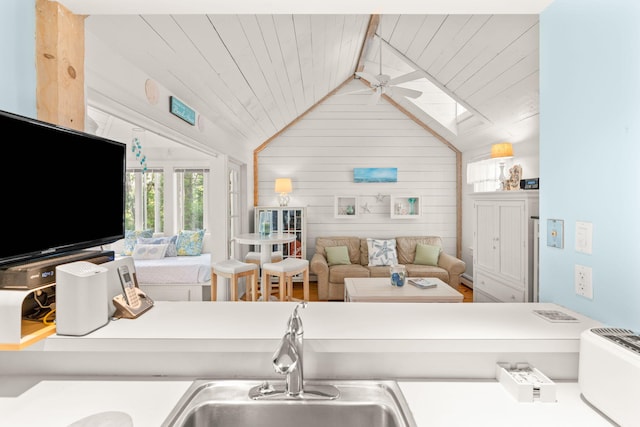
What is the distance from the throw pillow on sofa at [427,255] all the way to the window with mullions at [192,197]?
336cm

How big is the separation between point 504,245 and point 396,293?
117 centimetres

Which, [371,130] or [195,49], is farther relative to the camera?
[371,130]

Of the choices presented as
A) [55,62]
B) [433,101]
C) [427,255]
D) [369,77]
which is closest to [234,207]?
[369,77]

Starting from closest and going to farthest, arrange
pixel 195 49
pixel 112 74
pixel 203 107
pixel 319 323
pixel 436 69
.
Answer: pixel 319 323 → pixel 112 74 → pixel 195 49 → pixel 203 107 → pixel 436 69

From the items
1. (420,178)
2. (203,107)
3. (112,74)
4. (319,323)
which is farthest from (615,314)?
(420,178)

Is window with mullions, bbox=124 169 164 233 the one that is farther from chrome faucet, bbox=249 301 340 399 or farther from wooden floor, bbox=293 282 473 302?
chrome faucet, bbox=249 301 340 399

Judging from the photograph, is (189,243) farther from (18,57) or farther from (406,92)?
(18,57)

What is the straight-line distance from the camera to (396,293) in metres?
3.13

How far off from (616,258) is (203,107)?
2.93 meters

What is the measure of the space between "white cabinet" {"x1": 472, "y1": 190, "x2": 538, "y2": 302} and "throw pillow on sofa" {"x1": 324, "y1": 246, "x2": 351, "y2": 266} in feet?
5.95

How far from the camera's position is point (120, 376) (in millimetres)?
1066

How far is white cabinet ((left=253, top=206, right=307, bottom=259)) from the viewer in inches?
200

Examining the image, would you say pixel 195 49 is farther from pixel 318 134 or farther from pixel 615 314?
pixel 318 134

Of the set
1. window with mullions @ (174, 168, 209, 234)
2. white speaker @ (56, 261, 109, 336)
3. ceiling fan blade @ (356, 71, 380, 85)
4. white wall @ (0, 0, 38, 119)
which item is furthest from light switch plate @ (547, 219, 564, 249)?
window with mullions @ (174, 168, 209, 234)
